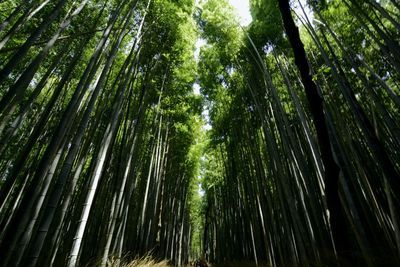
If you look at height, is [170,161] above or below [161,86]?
below

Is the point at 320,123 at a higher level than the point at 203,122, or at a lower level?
lower

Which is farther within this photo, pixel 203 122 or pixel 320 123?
pixel 203 122

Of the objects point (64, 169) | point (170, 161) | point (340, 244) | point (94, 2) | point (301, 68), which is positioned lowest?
point (340, 244)

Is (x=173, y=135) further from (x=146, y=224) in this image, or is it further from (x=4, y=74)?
(x=4, y=74)

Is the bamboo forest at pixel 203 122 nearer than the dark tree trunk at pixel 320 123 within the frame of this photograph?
No

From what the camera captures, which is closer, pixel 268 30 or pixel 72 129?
pixel 72 129

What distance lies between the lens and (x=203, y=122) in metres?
8.78

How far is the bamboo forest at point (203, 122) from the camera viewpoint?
6.69 ft

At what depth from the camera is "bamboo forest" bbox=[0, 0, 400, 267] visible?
2.04 m

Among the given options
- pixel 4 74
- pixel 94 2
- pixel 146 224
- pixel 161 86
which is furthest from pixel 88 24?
pixel 146 224

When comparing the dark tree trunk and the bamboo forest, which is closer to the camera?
the dark tree trunk

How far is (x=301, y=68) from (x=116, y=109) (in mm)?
2232

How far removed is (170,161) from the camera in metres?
7.86

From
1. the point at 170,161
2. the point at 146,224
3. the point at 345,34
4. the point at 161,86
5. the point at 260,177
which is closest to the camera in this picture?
the point at 345,34
